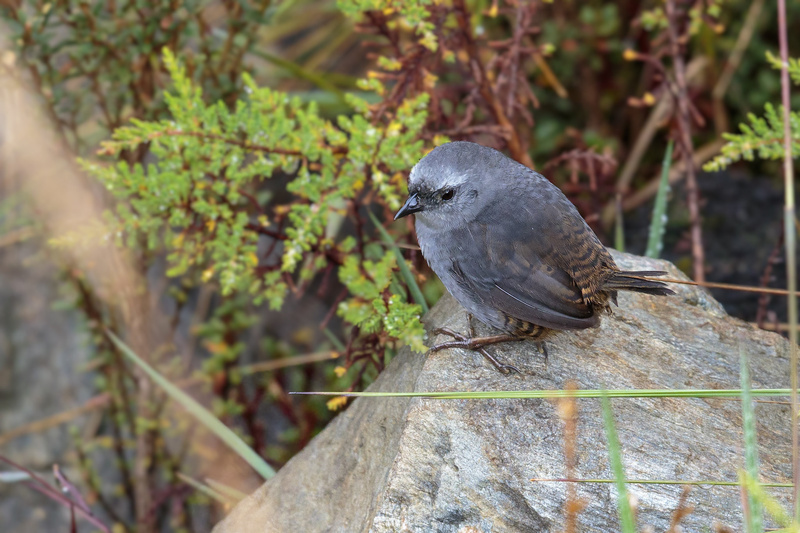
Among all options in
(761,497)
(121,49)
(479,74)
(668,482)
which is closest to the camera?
(761,497)

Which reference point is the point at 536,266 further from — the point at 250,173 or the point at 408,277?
the point at 250,173

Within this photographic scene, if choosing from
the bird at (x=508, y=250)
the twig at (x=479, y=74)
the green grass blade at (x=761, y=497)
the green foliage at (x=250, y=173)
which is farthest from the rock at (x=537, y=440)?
the twig at (x=479, y=74)

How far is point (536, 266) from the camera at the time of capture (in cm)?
280

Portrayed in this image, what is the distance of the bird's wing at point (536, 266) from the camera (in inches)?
108

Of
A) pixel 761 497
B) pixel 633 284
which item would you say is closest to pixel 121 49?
pixel 633 284

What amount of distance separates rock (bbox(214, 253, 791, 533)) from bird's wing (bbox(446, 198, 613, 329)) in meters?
0.24

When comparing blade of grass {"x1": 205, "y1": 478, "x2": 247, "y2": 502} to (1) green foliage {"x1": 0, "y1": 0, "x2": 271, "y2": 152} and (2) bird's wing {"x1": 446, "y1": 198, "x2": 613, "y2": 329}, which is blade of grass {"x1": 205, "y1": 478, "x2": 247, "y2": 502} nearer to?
(2) bird's wing {"x1": 446, "y1": 198, "x2": 613, "y2": 329}

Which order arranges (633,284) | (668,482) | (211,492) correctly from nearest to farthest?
(668,482) < (633,284) < (211,492)

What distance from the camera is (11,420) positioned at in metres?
4.68

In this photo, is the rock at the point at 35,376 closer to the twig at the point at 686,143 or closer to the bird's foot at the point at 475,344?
the bird's foot at the point at 475,344

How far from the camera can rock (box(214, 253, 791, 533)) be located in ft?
7.90

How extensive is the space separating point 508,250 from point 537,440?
2.27 feet

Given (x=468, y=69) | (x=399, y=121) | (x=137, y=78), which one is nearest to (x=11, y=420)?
(x=137, y=78)

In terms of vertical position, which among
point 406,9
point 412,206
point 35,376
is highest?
point 406,9
